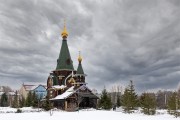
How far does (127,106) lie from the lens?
1870 inches

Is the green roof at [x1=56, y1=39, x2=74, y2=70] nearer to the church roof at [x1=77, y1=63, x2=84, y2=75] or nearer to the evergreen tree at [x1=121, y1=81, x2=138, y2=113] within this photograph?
the church roof at [x1=77, y1=63, x2=84, y2=75]

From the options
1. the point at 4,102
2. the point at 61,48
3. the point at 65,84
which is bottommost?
the point at 4,102

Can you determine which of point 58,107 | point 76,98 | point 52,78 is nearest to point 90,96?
point 76,98

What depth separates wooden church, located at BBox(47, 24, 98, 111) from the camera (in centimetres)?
6419

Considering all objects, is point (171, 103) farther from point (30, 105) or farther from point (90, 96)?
point (30, 105)

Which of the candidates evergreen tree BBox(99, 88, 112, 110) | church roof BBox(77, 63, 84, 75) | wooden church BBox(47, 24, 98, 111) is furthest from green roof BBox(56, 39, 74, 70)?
evergreen tree BBox(99, 88, 112, 110)

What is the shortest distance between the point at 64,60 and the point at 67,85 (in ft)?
24.0

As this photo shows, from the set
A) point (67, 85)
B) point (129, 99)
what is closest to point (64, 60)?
point (67, 85)

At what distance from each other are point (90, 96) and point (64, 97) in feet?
21.7

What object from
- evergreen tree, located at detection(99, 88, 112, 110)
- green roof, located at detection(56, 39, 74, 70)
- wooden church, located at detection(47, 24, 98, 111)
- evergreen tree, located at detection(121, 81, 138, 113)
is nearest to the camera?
evergreen tree, located at detection(121, 81, 138, 113)

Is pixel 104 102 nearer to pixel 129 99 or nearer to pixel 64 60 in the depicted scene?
pixel 129 99

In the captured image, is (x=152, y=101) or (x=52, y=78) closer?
(x=152, y=101)

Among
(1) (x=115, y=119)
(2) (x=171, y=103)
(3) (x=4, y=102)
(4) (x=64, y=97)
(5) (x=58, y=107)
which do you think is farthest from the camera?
(3) (x=4, y=102)

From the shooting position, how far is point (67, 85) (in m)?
72.6
